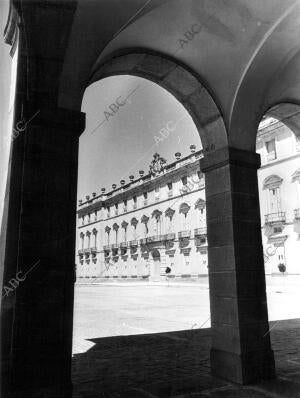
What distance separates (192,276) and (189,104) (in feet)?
112

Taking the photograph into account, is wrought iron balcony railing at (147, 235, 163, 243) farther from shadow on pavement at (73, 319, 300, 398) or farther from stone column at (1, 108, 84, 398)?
stone column at (1, 108, 84, 398)

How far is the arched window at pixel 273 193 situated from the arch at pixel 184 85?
2699 centimetres

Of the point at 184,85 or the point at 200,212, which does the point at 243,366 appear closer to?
the point at 184,85

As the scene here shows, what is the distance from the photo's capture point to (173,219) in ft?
140

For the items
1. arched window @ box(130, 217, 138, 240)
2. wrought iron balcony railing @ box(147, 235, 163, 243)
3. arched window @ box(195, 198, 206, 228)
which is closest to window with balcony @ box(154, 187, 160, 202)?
wrought iron balcony railing @ box(147, 235, 163, 243)

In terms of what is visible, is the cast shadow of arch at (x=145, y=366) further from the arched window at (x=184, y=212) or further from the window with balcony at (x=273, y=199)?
the arched window at (x=184, y=212)

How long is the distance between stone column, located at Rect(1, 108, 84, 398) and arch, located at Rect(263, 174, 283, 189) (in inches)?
1160

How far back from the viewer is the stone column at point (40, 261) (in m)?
3.23

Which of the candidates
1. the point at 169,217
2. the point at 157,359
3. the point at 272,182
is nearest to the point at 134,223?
the point at 169,217

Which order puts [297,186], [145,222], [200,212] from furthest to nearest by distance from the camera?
[145,222], [200,212], [297,186]

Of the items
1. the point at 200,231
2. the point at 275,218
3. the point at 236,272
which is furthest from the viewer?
the point at 200,231

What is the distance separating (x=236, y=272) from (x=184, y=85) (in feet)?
8.98

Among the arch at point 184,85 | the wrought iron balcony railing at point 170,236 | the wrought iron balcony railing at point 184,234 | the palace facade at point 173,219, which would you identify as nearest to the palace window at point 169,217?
the palace facade at point 173,219

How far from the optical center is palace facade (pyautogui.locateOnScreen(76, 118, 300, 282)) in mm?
30031
